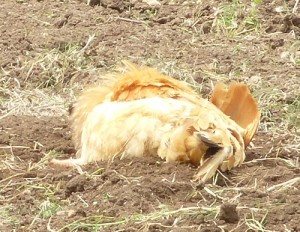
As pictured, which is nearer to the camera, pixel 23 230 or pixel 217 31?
pixel 23 230

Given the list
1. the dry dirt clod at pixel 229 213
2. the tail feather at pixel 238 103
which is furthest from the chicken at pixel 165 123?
the dry dirt clod at pixel 229 213

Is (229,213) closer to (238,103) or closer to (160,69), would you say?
(238,103)

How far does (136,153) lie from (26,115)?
55.4 inches

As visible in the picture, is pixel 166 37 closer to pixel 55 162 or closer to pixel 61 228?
pixel 55 162

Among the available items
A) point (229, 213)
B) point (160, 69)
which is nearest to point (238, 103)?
point (229, 213)

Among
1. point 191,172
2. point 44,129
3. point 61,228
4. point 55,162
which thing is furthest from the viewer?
point 44,129

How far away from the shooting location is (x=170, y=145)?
4711 mm

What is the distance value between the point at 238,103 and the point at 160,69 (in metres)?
1.61

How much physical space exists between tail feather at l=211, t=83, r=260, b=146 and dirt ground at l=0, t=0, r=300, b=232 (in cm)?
21

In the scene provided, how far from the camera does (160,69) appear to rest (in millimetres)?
6672

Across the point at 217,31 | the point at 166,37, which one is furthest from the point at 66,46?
the point at 217,31

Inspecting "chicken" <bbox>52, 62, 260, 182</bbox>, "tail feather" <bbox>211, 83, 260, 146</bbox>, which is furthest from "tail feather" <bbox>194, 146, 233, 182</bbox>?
"tail feather" <bbox>211, 83, 260, 146</bbox>

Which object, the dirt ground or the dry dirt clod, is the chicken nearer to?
the dirt ground

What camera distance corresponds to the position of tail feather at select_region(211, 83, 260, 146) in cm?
507
